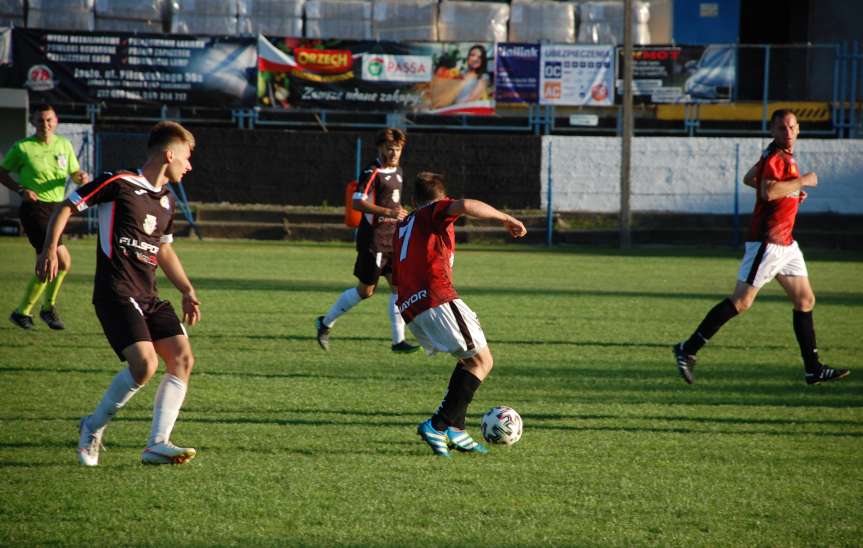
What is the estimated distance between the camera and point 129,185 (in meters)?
5.64

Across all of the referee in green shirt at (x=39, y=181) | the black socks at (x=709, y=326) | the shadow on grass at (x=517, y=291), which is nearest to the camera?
the black socks at (x=709, y=326)

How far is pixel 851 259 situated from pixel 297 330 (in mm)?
14522

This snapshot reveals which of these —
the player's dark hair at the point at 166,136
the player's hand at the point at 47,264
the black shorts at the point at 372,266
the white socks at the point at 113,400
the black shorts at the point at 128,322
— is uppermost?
the player's dark hair at the point at 166,136

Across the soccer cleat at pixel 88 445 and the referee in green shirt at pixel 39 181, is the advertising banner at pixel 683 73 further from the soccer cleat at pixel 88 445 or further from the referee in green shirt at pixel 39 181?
the soccer cleat at pixel 88 445

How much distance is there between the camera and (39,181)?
425 inches

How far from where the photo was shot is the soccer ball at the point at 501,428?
618 cm

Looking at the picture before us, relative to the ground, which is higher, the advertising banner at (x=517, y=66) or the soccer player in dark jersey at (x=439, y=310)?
the advertising banner at (x=517, y=66)

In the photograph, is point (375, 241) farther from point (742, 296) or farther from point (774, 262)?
point (774, 262)

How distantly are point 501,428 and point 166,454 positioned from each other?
1.83 metres

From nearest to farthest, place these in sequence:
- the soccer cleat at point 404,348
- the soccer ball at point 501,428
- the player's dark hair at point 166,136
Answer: the player's dark hair at point 166,136 → the soccer ball at point 501,428 → the soccer cleat at point 404,348

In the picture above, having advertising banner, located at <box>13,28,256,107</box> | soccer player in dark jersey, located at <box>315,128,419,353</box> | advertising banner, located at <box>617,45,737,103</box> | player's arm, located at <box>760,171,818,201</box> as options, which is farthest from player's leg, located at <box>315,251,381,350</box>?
advertising banner, located at <box>617,45,737,103</box>

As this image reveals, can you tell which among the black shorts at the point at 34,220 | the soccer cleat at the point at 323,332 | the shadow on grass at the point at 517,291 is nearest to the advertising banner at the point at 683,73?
the shadow on grass at the point at 517,291

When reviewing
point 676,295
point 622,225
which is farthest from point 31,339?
point 622,225

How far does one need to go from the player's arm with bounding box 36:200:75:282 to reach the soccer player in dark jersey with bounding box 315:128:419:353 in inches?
172
